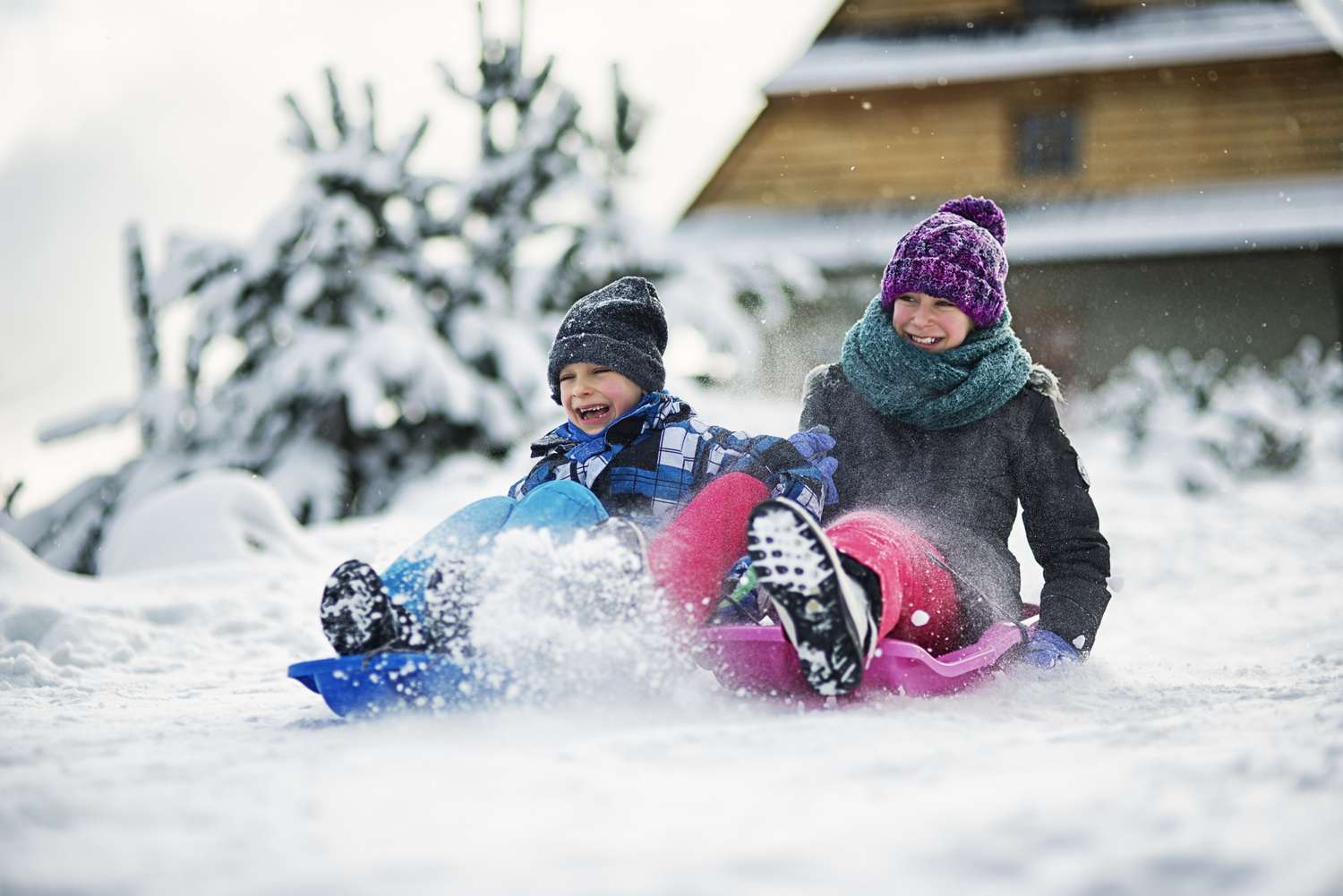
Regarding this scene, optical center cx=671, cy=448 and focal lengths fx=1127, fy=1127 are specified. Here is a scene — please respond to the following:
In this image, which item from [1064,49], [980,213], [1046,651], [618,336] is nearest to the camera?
[1046,651]

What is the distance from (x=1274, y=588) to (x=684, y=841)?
3735mm

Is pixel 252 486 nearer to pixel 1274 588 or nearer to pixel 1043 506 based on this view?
pixel 1043 506

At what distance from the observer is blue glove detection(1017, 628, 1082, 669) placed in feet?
6.82

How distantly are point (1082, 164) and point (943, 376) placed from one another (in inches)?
390

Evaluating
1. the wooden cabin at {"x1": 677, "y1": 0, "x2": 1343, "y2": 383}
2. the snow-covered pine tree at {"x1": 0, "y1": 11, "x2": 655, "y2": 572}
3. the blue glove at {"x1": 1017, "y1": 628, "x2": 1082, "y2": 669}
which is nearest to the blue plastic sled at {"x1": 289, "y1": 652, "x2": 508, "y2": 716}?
the blue glove at {"x1": 1017, "y1": 628, "x2": 1082, "y2": 669}

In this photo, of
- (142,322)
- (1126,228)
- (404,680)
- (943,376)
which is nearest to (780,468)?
(943,376)

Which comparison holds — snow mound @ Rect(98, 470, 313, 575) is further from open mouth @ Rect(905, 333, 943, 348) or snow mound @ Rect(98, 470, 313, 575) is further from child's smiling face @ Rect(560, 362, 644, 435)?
open mouth @ Rect(905, 333, 943, 348)

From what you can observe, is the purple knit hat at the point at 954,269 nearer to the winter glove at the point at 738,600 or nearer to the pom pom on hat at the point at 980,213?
the pom pom on hat at the point at 980,213

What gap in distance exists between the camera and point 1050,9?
11594 millimetres

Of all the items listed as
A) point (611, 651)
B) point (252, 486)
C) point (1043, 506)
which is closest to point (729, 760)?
point (611, 651)

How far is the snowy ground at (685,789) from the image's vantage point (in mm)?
1042

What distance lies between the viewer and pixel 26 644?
2605 millimetres

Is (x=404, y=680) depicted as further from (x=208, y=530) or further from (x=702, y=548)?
(x=208, y=530)

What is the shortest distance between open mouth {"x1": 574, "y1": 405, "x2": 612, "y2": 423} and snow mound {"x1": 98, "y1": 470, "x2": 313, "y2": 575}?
2142 mm
